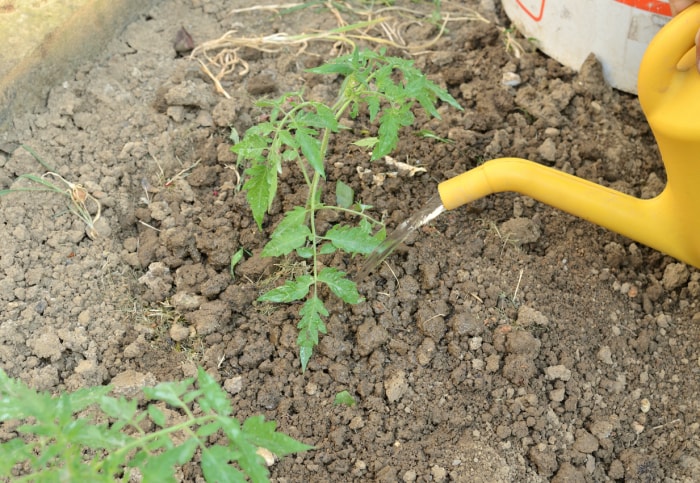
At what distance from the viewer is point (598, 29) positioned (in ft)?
7.20

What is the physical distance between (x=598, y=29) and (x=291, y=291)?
1116 mm

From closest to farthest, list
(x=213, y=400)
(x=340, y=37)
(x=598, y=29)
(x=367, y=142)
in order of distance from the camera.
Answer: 1. (x=213, y=400)
2. (x=367, y=142)
3. (x=598, y=29)
4. (x=340, y=37)

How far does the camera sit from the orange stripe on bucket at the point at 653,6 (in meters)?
1.99

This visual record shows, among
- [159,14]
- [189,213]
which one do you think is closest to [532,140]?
[189,213]

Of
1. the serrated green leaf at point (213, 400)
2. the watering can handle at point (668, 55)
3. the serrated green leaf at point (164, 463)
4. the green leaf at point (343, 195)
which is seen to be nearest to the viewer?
the serrated green leaf at point (164, 463)

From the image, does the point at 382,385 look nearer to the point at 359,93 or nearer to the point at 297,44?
the point at 359,93

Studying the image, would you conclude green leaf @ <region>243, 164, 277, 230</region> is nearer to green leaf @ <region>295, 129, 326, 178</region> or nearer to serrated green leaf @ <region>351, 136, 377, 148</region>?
green leaf @ <region>295, 129, 326, 178</region>

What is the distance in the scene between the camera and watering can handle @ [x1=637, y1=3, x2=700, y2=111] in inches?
58.4

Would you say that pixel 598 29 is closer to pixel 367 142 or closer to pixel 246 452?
pixel 367 142

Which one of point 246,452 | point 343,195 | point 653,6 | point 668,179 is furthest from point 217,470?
point 653,6

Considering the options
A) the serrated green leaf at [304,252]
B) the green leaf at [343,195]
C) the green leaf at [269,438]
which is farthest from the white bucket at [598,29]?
the green leaf at [269,438]

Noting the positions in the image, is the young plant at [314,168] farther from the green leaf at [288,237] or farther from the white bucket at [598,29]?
the white bucket at [598,29]

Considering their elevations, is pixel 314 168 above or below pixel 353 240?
above

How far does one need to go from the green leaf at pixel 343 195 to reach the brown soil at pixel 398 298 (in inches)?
1.7
